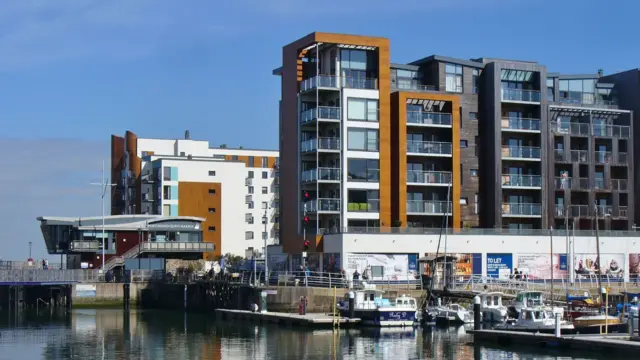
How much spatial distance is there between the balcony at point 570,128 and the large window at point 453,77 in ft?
32.8

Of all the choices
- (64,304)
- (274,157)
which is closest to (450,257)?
(64,304)

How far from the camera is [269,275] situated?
8994cm

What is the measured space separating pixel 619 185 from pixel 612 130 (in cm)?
555

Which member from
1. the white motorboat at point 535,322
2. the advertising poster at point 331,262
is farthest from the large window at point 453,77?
the white motorboat at point 535,322

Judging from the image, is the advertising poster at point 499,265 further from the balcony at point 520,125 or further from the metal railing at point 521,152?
the balcony at point 520,125

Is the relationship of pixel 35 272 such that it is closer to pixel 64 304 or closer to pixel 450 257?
pixel 64 304

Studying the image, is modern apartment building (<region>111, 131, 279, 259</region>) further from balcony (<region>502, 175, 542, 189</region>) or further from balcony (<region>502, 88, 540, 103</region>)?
balcony (<region>502, 88, 540, 103</region>)

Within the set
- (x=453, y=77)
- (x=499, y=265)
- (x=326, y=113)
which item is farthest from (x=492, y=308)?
(x=453, y=77)

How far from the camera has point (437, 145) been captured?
94.3m

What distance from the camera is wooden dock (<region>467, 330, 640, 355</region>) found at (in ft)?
180

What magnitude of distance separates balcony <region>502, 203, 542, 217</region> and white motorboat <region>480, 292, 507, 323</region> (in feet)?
71.3

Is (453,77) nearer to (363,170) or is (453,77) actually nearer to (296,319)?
(363,170)

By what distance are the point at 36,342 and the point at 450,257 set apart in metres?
34.6

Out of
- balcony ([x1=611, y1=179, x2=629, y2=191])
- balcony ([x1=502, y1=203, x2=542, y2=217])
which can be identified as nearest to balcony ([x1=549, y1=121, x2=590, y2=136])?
balcony ([x1=611, y1=179, x2=629, y2=191])
